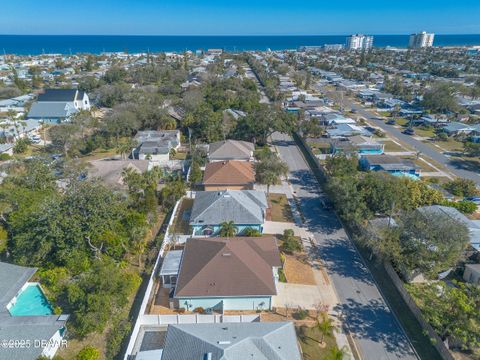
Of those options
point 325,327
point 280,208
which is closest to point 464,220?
point 280,208

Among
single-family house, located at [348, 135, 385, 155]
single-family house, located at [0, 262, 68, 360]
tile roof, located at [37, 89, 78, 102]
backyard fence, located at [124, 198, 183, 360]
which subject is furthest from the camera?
tile roof, located at [37, 89, 78, 102]

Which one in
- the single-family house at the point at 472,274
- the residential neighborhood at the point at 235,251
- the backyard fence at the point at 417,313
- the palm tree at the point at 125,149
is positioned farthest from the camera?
the palm tree at the point at 125,149

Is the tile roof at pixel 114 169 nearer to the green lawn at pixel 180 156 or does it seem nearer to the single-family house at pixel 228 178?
the green lawn at pixel 180 156

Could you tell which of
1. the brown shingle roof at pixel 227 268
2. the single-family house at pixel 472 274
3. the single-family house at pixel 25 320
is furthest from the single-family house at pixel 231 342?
the single-family house at pixel 472 274

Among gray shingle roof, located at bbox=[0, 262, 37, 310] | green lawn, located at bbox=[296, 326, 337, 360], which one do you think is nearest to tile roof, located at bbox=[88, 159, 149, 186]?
gray shingle roof, located at bbox=[0, 262, 37, 310]

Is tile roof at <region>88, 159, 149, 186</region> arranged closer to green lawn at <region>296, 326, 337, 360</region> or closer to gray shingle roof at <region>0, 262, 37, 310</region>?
gray shingle roof at <region>0, 262, 37, 310</region>

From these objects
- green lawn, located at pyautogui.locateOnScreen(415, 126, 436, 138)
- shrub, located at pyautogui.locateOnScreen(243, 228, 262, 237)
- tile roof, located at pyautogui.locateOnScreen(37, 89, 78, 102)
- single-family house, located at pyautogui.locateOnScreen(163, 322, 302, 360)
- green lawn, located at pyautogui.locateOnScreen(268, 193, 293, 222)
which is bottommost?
green lawn, located at pyautogui.locateOnScreen(268, 193, 293, 222)

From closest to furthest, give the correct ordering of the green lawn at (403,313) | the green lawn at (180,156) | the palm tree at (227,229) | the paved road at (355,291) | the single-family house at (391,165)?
the green lawn at (403,313) → the paved road at (355,291) → the palm tree at (227,229) → the single-family house at (391,165) → the green lawn at (180,156)
